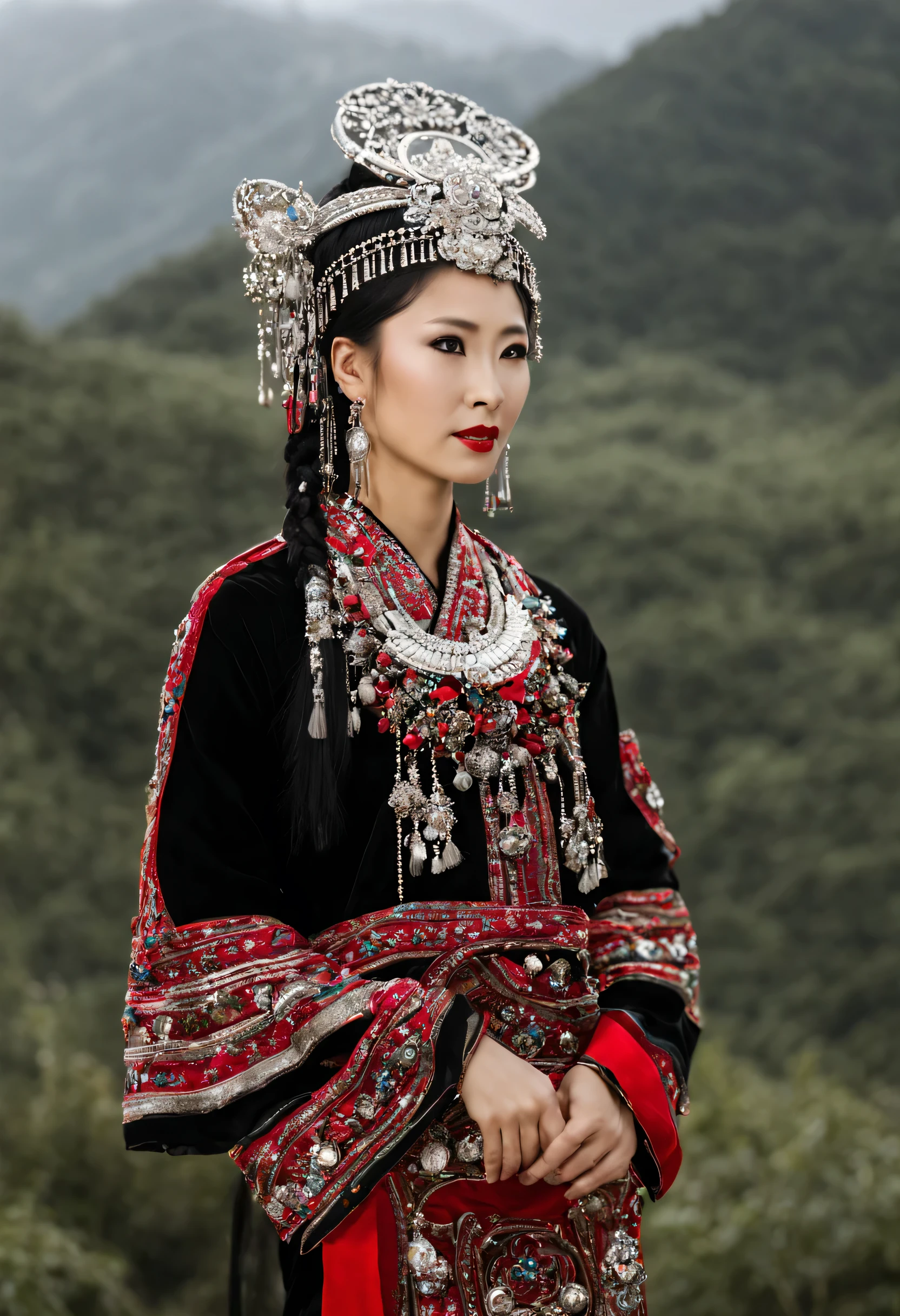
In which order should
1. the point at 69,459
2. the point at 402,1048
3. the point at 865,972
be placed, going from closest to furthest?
the point at 402,1048 → the point at 865,972 → the point at 69,459

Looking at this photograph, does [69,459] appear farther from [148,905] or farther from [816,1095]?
[148,905]

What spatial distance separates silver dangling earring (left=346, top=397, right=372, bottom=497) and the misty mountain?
4434 millimetres

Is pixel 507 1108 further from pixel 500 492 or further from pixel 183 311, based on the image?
pixel 183 311

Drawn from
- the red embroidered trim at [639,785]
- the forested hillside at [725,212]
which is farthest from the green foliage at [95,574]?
the red embroidered trim at [639,785]

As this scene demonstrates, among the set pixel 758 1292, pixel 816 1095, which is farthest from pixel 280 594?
pixel 816 1095

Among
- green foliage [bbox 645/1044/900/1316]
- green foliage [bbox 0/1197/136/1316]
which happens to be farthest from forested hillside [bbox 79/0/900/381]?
green foliage [bbox 0/1197/136/1316]

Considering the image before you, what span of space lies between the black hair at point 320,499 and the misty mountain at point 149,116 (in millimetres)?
4377

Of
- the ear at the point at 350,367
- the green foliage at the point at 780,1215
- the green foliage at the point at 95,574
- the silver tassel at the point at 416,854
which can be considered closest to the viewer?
the silver tassel at the point at 416,854

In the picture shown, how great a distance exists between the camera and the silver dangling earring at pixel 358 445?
1.53 meters

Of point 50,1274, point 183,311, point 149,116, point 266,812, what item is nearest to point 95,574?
point 183,311

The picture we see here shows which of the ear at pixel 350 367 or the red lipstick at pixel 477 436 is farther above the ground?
the ear at pixel 350 367

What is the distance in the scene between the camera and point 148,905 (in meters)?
1.38

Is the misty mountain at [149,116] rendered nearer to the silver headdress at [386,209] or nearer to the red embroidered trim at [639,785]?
the silver headdress at [386,209]

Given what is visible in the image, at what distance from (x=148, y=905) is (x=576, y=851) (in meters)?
0.48
